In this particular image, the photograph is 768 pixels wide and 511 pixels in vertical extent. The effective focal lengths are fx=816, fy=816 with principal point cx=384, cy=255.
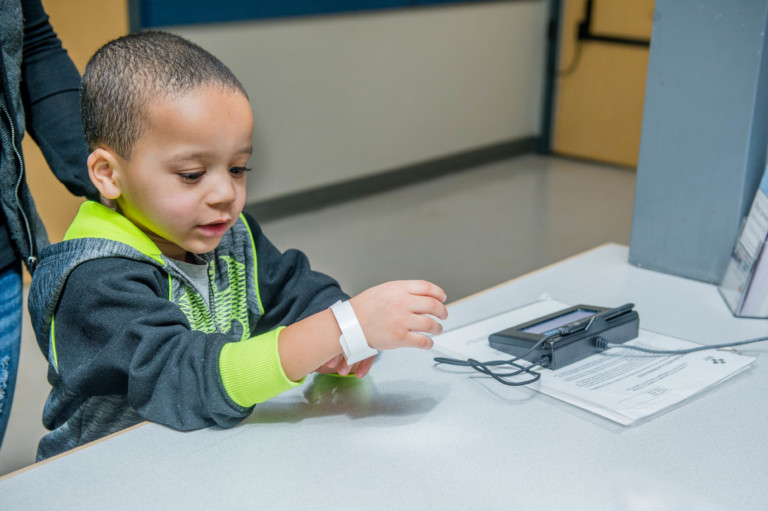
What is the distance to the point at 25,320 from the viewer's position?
Answer: 8.73ft

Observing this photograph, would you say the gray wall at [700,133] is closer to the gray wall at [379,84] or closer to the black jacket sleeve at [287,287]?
the black jacket sleeve at [287,287]

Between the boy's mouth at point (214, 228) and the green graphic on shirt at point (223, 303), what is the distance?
0.09m

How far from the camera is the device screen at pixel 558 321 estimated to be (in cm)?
102

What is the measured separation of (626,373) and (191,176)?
545 millimetres

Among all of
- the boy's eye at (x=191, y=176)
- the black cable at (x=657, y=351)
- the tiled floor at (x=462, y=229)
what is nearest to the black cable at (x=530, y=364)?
the black cable at (x=657, y=351)

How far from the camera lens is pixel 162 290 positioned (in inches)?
35.9

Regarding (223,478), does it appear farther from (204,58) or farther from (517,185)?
(517,185)

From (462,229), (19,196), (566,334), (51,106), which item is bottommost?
(462,229)

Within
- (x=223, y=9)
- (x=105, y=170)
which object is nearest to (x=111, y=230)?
(x=105, y=170)

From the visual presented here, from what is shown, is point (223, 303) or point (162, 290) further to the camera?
point (223, 303)

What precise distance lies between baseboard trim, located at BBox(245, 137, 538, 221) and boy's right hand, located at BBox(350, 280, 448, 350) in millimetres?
2838

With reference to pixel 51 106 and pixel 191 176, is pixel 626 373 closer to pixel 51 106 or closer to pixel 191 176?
pixel 191 176

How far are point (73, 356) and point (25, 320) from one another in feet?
6.50

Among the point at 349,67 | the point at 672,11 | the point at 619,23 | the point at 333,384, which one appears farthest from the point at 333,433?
the point at 619,23
